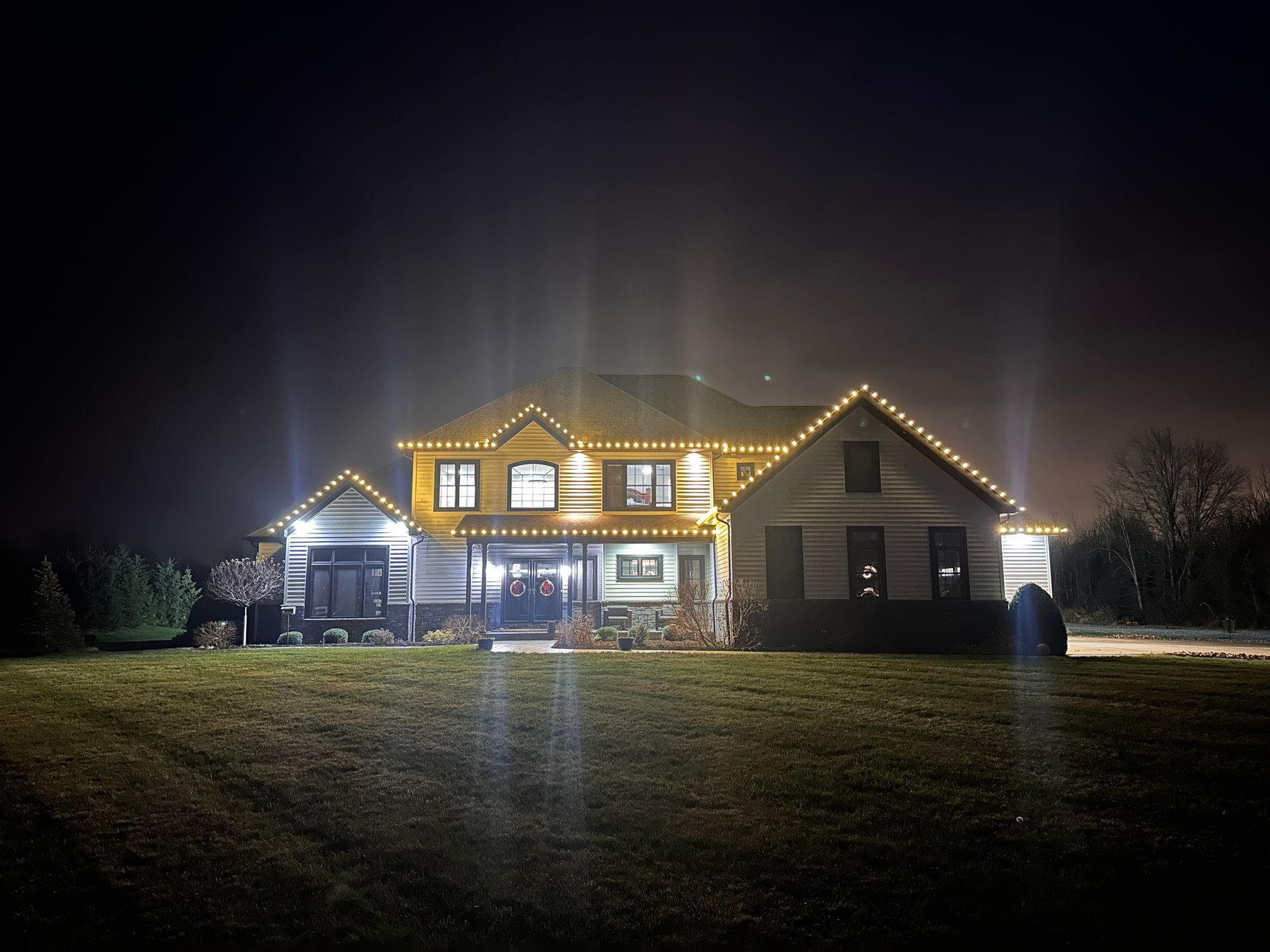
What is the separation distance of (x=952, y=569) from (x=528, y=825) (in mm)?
18194

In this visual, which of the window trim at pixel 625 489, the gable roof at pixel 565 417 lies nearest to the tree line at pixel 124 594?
the gable roof at pixel 565 417

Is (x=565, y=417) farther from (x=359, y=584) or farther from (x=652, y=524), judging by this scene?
(x=359, y=584)

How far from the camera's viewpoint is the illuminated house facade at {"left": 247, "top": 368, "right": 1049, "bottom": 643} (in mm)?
23375

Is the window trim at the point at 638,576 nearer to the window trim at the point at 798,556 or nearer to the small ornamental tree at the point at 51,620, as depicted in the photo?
the window trim at the point at 798,556

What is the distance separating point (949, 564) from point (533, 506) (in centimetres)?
1382

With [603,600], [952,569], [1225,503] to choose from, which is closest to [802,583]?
[952,569]

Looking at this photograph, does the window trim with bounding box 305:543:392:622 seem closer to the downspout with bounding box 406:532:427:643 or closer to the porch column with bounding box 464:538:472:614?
the downspout with bounding box 406:532:427:643

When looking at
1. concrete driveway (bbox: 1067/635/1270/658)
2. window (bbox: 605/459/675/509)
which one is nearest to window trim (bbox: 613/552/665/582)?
window (bbox: 605/459/675/509)

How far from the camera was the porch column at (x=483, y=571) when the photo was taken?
1035 inches

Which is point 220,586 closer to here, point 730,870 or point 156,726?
point 156,726

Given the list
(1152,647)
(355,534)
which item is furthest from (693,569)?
(1152,647)

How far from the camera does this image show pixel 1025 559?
29641 millimetres

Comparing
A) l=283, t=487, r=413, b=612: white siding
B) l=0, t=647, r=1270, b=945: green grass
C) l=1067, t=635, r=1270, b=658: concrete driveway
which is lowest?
l=0, t=647, r=1270, b=945: green grass

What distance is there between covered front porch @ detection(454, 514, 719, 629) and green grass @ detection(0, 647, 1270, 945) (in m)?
13.4
